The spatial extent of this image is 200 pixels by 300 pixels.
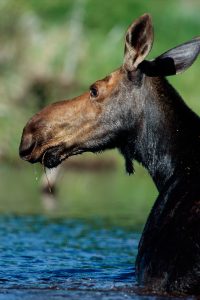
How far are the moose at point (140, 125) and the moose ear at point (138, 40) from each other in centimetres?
1

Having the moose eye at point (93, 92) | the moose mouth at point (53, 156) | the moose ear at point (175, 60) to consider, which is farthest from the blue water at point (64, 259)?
the moose ear at point (175, 60)

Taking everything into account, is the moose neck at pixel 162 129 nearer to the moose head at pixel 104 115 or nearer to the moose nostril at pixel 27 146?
the moose head at pixel 104 115

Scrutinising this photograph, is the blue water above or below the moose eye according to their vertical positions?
below

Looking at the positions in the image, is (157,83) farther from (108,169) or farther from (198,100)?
(198,100)

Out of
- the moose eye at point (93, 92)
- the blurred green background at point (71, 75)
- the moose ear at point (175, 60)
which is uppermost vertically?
the blurred green background at point (71, 75)

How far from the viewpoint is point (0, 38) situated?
40281 mm

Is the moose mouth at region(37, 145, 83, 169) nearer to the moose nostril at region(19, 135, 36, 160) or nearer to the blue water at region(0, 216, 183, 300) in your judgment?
the moose nostril at region(19, 135, 36, 160)

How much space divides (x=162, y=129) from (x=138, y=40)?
99 centimetres

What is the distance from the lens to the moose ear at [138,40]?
1233cm

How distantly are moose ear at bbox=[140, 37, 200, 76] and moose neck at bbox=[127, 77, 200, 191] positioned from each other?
0.15m

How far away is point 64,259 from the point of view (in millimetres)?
15180

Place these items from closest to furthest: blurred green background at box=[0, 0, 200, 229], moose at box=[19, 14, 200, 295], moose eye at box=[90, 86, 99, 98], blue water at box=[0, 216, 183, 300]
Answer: blue water at box=[0, 216, 183, 300] < moose at box=[19, 14, 200, 295] < moose eye at box=[90, 86, 99, 98] < blurred green background at box=[0, 0, 200, 229]

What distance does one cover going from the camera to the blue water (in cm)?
1208

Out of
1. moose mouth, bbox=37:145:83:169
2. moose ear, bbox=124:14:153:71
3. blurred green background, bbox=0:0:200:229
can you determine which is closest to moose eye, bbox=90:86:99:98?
moose ear, bbox=124:14:153:71
